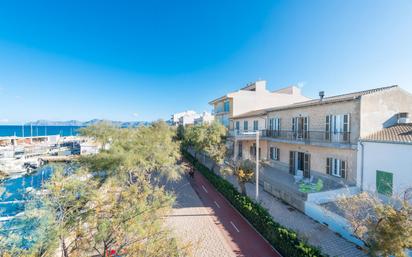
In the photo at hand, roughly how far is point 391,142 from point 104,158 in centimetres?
2327

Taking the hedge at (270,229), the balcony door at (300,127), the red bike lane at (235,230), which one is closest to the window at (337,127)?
the balcony door at (300,127)

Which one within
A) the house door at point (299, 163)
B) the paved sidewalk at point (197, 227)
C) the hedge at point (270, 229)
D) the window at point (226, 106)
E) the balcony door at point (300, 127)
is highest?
the window at point (226, 106)

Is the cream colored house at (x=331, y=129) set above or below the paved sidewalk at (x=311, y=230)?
above

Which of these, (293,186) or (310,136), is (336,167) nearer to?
(310,136)

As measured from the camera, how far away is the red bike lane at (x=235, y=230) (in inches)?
415

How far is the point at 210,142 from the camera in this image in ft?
75.0

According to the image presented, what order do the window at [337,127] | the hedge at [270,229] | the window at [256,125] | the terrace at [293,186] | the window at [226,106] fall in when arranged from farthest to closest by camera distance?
1. the window at [226,106]
2. the window at [256,125]
3. the window at [337,127]
4. the terrace at [293,186]
5. the hedge at [270,229]

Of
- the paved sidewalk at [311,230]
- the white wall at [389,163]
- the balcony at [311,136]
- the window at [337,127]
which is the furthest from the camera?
the balcony at [311,136]

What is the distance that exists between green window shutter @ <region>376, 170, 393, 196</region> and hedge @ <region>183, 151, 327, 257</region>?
8.60 m

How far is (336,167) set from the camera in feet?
56.1

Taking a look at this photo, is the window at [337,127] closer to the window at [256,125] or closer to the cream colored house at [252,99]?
the window at [256,125]

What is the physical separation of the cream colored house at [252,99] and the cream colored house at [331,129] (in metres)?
10.1

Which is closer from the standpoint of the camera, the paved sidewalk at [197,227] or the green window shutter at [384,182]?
the paved sidewalk at [197,227]

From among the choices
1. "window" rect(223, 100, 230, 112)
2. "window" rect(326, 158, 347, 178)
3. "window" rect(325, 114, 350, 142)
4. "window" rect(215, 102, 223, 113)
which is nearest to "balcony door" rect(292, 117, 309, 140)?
"window" rect(325, 114, 350, 142)
